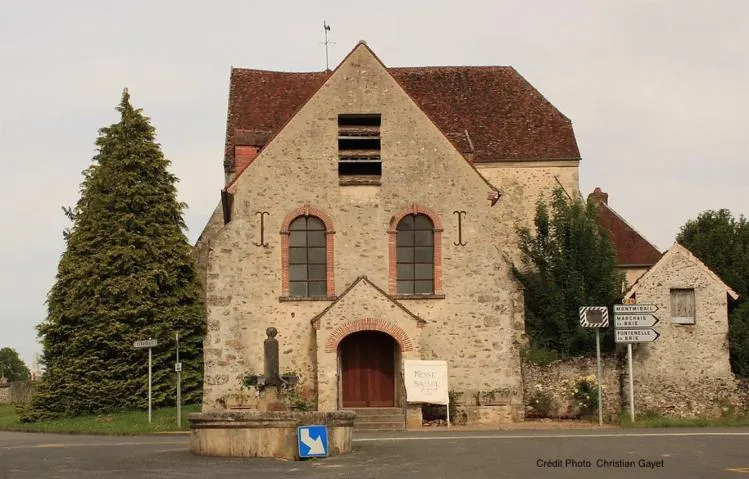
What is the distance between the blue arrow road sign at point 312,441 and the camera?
20281mm

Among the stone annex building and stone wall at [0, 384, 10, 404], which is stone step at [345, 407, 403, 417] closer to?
the stone annex building

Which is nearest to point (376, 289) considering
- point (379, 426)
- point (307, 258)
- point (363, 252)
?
point (363, 252)

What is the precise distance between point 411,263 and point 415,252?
1.10ft

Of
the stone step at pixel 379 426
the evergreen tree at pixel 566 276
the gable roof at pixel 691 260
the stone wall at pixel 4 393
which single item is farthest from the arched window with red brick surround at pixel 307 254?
the stone wall at pixel 4 393

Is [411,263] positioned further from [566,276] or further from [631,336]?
[631,336]

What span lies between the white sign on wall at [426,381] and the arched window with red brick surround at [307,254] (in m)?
3.30

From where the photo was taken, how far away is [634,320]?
105 feet

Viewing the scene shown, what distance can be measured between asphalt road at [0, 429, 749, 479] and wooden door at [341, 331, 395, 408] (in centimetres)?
657

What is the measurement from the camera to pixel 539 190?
137ft

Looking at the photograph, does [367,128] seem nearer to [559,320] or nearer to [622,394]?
[559,320]

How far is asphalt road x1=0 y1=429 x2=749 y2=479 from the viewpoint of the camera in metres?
17.7

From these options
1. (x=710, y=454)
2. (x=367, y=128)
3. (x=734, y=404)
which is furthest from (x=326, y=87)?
(x=710, y=454)

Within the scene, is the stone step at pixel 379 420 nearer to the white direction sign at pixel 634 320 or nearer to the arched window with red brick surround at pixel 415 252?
the arched window with red brick surround at pixel 415 252

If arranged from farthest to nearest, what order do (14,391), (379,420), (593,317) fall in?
1. (14,391)
2. (593,317)
3. (379,420)
